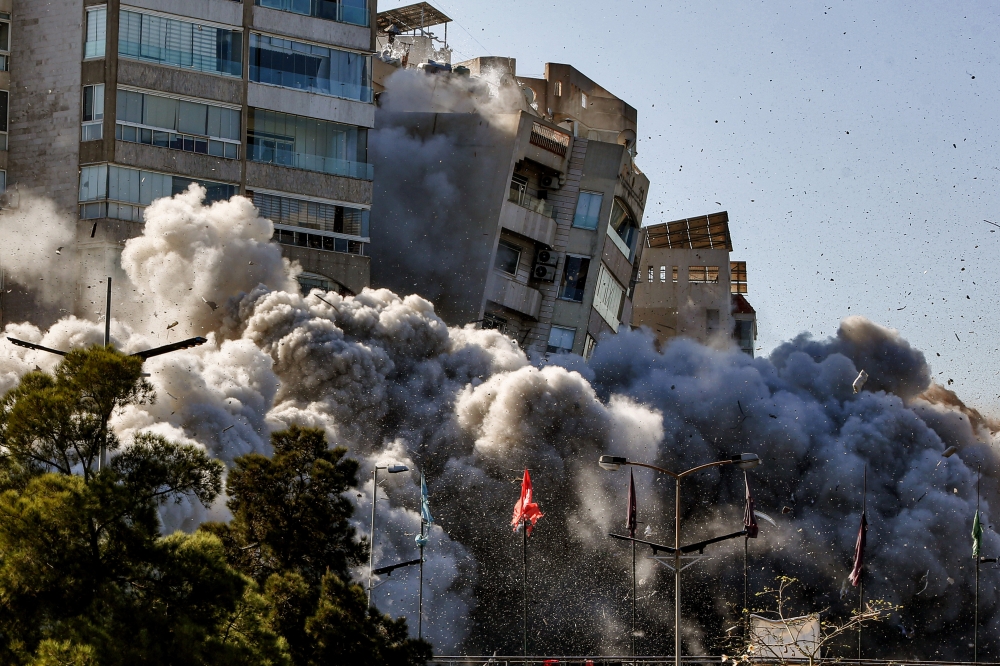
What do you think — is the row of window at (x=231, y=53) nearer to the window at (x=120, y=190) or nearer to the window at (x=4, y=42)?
the window at (x=4, y=42)

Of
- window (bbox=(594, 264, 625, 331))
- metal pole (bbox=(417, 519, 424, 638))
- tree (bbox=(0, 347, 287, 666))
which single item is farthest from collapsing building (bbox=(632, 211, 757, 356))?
tree (bbox=(0, 347, 287, 666))

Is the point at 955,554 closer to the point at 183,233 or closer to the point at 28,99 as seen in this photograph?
the point at 183,233

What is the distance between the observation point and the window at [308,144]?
219ft

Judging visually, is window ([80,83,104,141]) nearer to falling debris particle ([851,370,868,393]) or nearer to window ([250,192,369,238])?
window ([250,192,369,238])

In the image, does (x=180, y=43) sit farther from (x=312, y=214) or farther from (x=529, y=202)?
(x=529, y=202)

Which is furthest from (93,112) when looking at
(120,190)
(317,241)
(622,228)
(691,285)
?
(691,285)

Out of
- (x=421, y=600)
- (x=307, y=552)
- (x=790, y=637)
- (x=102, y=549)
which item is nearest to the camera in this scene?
(x=102, y=549)

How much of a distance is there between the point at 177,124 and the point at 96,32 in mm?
4438

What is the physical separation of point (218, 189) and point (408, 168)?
11918 millimetres

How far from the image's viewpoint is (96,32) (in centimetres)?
6425

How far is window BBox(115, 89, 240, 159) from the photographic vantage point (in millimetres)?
63750

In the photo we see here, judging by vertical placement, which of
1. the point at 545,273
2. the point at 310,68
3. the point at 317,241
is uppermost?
the point at 310,68

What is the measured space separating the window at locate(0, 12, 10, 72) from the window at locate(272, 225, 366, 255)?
39.1 ft

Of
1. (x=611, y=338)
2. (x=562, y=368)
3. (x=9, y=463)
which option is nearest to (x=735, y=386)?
(x=611, y=338)
